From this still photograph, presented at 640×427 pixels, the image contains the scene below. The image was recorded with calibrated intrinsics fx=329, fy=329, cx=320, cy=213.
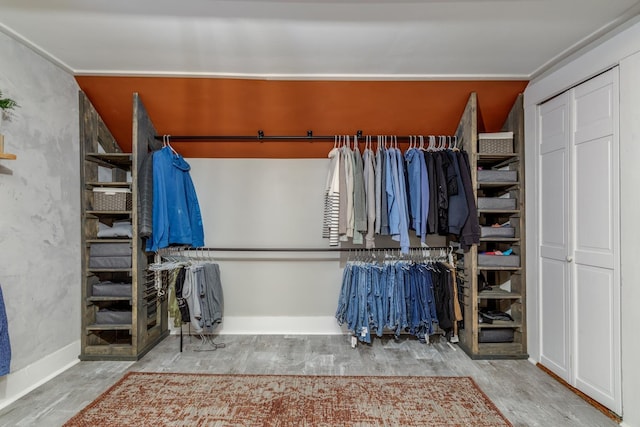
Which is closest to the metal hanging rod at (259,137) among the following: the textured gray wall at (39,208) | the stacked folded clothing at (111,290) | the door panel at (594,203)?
the textured gray wall at (39,208)

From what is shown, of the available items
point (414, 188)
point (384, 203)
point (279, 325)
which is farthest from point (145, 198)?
point (414, 188)

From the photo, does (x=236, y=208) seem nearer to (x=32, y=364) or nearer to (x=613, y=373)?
(x=32, y=364)

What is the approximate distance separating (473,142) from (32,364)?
12.7 feet

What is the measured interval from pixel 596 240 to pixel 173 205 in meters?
3.33

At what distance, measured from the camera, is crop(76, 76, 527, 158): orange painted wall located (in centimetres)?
285

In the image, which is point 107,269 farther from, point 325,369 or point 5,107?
point 325,369

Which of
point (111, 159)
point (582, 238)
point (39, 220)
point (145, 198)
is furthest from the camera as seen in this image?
point (111, 159)

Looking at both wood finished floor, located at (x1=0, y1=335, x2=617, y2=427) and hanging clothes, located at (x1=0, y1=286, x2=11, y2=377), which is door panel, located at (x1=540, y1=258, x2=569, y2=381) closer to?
wood finished floor, located at (x1=0, y1=335, x2=617, y2=427)

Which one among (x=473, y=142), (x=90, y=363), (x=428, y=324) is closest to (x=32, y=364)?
(x=90, y=363)

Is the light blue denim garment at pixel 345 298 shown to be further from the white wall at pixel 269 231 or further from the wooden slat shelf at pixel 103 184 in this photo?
the wooden slat shelf at pixel 103 184

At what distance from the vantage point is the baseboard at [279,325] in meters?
3.48

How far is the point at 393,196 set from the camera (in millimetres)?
2891

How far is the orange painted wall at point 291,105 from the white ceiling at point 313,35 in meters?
0.11

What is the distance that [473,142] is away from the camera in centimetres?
287
